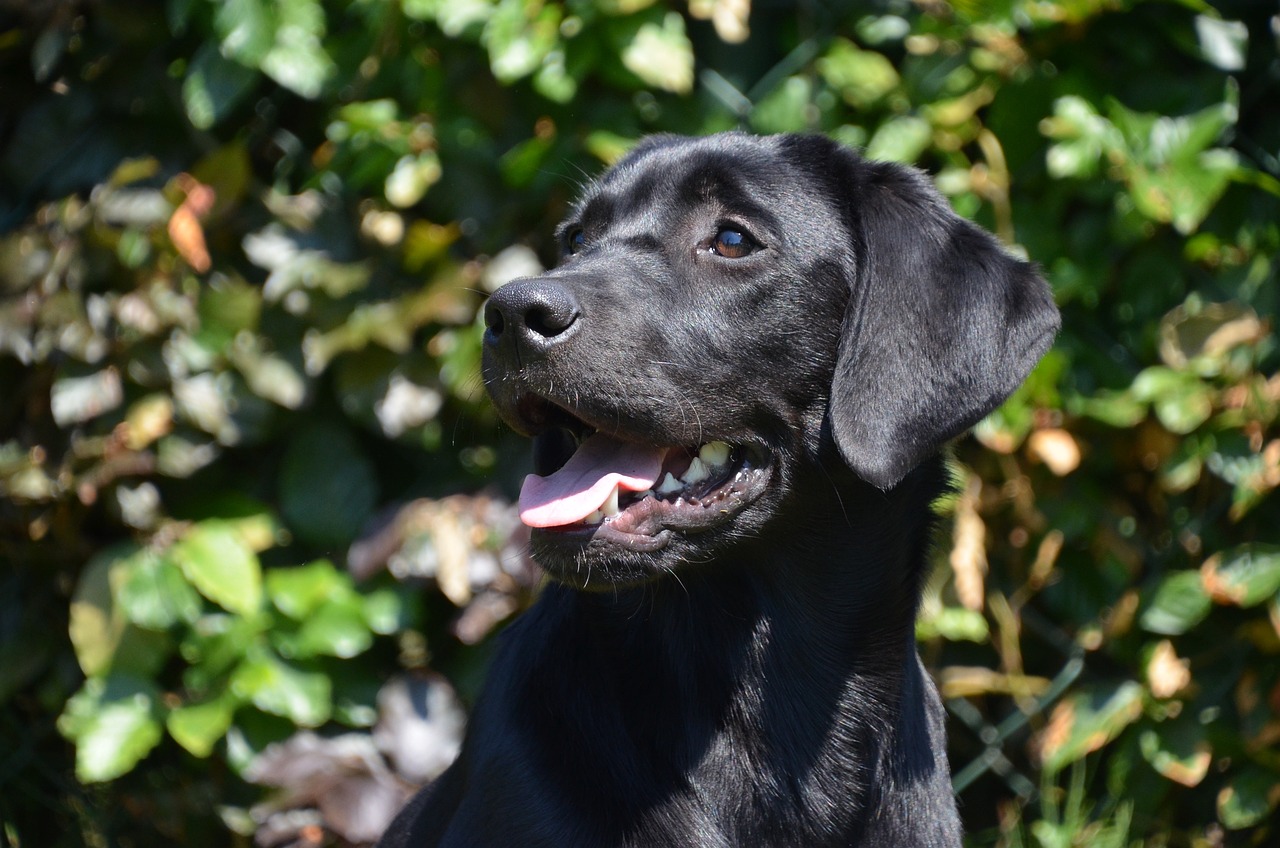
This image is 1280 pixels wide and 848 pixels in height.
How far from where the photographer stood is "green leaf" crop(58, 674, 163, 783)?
3.07 metres

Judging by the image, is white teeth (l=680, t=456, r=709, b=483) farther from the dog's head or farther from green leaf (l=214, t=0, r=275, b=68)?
green leaf (l=214, t=0, r=275, b=68)

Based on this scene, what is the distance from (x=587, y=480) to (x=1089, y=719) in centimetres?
188

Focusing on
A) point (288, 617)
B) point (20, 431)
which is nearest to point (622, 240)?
point (288, 617)

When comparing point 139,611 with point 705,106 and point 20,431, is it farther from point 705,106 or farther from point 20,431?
point 705,106

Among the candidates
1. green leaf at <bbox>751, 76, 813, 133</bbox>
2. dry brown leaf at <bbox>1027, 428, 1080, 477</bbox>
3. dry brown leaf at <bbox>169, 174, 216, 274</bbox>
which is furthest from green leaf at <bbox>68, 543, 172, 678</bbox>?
dry brown leaf at <bbox>1027, 428, 1080, 477</bbox>

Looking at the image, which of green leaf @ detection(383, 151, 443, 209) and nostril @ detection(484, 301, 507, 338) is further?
green leaf @ detection(383, 151, 443, 209)

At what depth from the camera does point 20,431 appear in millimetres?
3396

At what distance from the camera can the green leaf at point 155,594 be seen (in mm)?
3129

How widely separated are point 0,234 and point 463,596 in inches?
64.0

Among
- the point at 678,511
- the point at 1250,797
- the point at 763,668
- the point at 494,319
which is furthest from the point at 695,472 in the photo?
the point at 1250,797

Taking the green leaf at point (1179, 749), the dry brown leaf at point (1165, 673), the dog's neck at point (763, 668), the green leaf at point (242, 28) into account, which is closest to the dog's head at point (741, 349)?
the dog's neck at point (763, 668)

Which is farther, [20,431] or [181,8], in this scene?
[20,431]

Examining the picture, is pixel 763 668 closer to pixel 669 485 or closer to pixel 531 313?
pixel 669 485

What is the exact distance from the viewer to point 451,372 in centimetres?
317
